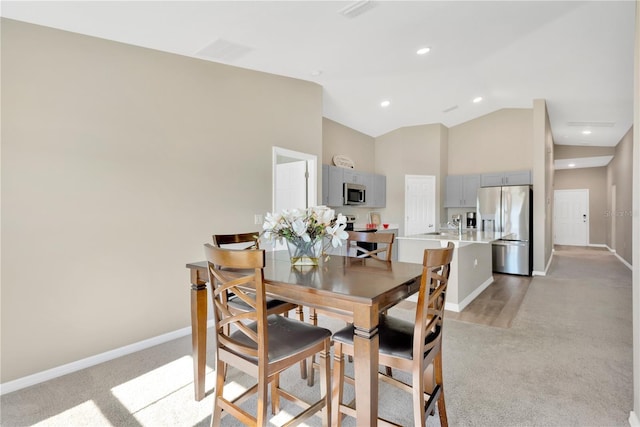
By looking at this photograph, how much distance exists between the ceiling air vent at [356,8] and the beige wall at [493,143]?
5.13m

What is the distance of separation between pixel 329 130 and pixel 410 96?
151 centimetres

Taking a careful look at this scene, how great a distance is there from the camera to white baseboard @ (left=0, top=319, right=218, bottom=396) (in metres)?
2.16

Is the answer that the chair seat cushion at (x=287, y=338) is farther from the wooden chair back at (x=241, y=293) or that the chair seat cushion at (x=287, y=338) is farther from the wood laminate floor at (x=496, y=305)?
the wood laminate floor at (x=496, y=305)

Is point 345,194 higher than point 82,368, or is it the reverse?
point 345,194

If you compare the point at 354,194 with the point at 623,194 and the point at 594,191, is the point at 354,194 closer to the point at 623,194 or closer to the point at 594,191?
the point at 623,194

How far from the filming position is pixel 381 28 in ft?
9.74

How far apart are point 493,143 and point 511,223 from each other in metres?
1.80

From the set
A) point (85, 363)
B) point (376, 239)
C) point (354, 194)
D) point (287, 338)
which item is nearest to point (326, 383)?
point (287, 338)

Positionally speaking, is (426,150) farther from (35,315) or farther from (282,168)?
(35,315)

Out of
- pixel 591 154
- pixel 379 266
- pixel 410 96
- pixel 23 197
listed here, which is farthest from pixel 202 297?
pixel 591 154

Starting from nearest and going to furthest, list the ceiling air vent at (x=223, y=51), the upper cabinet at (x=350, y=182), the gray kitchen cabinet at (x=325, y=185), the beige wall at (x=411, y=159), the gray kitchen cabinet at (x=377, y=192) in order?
the ceiling air vent at (x=223, y=51) < the gray kitchen cabinet at (x=325, y=185) < the upper cabinet at (x=350, y=182) < the gray kitchen cabinet at (x=377, y=192) < the beige wall at (x=411, y=159)

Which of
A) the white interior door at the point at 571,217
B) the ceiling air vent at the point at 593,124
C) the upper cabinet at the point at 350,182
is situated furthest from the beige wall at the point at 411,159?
the white interior door at the point at 571,217

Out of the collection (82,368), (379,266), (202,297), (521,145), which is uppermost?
(521,145)

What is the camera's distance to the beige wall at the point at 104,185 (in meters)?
2.19
